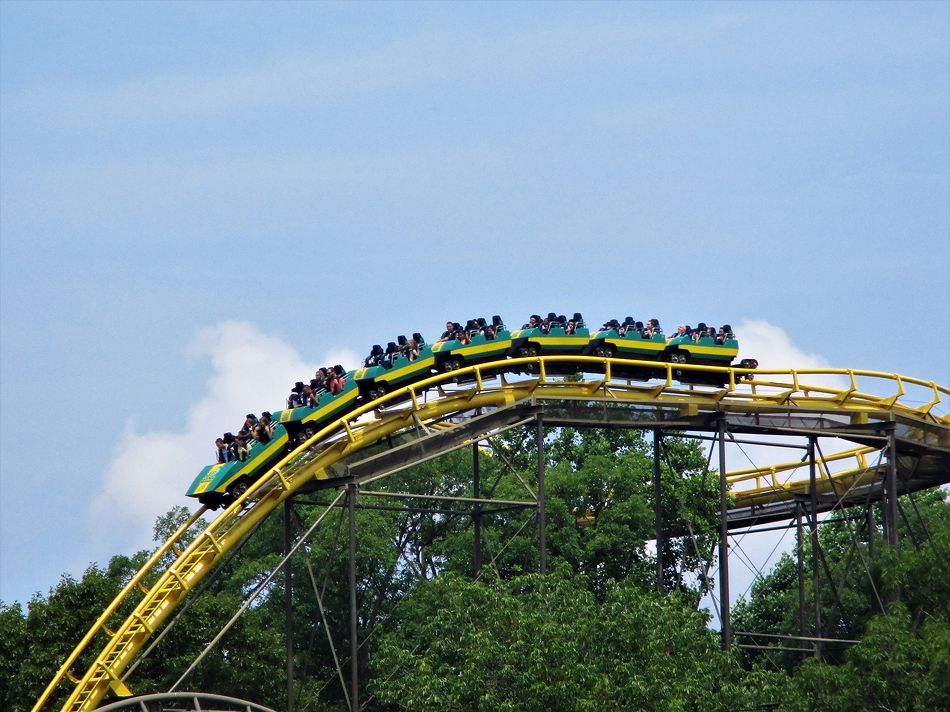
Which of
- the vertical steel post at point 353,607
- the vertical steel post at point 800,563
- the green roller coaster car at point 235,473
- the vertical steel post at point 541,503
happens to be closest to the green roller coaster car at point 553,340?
the vertical steel post at point 541,503

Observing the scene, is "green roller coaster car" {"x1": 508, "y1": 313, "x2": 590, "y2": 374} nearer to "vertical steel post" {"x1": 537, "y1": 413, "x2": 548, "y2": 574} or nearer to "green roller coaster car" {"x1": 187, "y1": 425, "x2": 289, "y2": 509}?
"vertical steel post" {"x1": 537, "y1": 413, "x2": 548, "y2": 574}

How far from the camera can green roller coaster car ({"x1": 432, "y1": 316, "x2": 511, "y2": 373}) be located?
44719 mm

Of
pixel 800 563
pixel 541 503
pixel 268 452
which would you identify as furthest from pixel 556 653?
pixel 800 563

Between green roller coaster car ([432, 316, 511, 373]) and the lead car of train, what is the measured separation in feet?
0.08

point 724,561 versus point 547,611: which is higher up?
point 724,561

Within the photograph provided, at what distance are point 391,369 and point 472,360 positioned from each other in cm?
263

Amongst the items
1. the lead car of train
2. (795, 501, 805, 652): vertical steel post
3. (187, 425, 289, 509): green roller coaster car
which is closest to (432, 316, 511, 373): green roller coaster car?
the lead car of train

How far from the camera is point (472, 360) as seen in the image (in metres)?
45.5

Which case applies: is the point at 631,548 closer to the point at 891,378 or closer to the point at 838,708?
the point at 891,378

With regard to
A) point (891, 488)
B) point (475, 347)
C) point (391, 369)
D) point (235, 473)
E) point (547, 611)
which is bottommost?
point (547, 611)

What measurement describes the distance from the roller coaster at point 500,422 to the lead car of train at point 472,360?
47 millimetres

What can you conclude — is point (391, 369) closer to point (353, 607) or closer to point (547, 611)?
point (353, 607)

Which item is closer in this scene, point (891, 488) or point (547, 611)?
point (547, 611)

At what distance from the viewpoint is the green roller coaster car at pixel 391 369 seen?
143 ft
